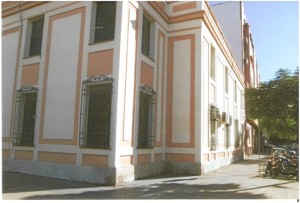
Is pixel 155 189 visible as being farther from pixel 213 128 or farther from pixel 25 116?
pixel 213 128

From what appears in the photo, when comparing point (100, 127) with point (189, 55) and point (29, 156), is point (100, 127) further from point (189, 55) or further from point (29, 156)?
point (189, 55)

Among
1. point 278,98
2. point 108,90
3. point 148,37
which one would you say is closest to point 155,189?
point 108,90

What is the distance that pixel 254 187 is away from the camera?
922 cm

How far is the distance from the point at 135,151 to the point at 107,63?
2.89 meters

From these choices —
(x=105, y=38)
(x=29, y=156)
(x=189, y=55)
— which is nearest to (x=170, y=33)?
(x=189, y=55)

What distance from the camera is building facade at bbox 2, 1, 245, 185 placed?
967 cm

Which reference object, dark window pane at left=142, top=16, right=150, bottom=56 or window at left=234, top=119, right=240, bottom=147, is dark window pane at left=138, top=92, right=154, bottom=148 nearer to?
dark window pane at left=142, top=16, right=150, bottom=56

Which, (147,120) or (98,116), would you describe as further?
(147,120)

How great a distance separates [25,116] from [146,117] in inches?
173

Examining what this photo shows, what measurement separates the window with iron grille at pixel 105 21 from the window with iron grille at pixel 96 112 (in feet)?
4.66

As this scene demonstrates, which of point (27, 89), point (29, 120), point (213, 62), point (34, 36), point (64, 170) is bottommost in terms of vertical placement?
point (64, 170)

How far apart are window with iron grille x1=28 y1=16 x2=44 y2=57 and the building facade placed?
0.13 ft

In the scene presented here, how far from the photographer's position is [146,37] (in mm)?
11773

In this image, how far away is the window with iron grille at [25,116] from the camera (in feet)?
37.0
